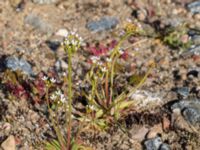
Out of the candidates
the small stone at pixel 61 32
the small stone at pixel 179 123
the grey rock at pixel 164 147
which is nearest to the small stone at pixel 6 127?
the grey rock at pixel 164 147

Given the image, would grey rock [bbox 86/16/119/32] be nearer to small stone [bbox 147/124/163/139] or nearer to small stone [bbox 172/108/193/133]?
small stone [bbox 172/108/193/133]

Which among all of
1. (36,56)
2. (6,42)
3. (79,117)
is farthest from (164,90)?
(6,42)

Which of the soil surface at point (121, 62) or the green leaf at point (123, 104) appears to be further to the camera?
the green leaf at point (123, 104)

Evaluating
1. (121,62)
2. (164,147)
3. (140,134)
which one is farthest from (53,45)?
(164,147)

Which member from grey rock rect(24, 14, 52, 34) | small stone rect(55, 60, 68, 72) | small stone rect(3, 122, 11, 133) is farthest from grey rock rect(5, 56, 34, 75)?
small stone rect(3, 122, 11, 133)

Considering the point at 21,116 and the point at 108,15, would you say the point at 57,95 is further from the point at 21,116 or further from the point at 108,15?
the point at 108,15

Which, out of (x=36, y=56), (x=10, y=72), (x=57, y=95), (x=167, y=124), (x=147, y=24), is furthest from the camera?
(x=147, y=24)

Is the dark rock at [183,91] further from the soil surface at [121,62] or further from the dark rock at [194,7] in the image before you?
the dark rock at [194,7]

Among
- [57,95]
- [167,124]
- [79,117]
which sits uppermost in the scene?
[57,95]
